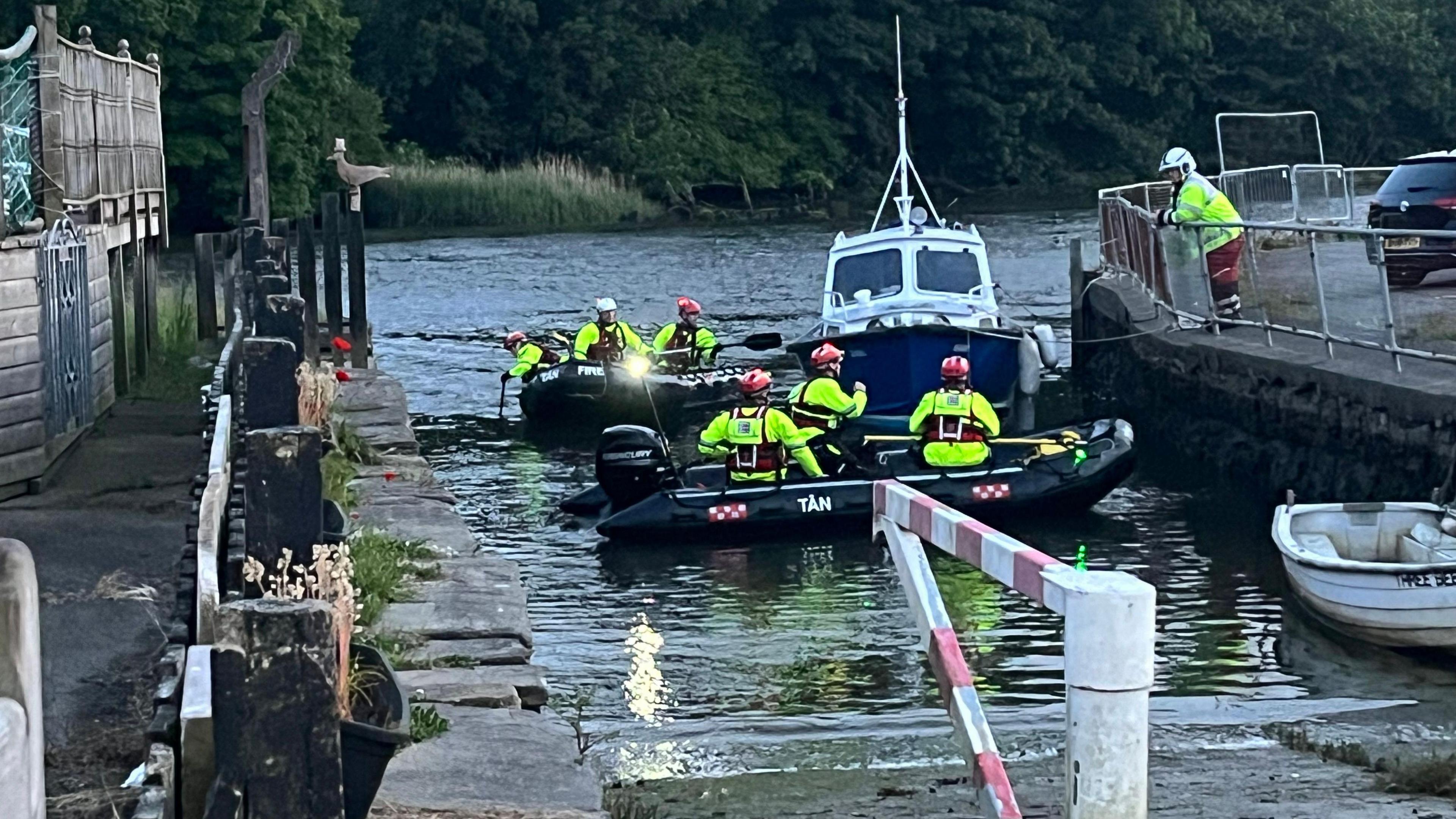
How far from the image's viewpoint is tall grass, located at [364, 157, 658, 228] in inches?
2231

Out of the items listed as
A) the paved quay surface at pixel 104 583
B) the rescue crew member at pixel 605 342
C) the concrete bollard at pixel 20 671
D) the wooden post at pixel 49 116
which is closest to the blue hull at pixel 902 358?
the rescue crew member at pixel 605 342

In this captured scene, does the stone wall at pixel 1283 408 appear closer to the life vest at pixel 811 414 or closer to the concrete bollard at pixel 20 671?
the life vest at pixel 811 414

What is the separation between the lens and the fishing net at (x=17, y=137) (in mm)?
12672

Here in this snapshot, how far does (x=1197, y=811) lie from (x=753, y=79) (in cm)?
6703

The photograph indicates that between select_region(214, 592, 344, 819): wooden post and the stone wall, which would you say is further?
the stone wall

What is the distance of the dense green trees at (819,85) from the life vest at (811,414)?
140 ft

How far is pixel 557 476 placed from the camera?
62.8 feet

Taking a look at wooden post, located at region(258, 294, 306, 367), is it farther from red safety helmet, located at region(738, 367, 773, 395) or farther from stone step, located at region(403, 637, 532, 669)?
red safety helmet, located at region(738, 367, 773, 395)

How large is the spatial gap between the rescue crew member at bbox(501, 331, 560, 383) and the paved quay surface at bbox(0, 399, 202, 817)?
6009 millimetres

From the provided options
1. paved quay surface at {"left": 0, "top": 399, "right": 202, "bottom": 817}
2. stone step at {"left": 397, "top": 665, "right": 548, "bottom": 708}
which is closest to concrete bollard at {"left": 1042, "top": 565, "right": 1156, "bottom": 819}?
A: paved quay surface at {"left": 0, "top": 399, "right": 202, "bottom": 817}

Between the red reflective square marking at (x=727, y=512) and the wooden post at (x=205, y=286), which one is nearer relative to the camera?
the red reflective square marking at (x=727, y=512)

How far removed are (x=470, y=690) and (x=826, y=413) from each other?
8.19m

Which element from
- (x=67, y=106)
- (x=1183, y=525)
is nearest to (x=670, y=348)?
(x=1183, y=525)

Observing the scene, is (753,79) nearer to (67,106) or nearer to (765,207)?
(765,207)
